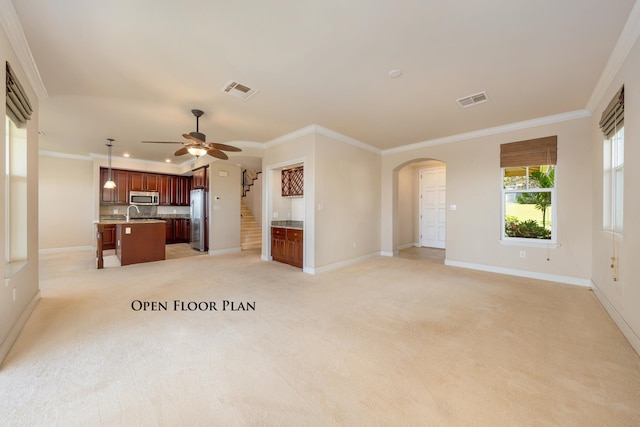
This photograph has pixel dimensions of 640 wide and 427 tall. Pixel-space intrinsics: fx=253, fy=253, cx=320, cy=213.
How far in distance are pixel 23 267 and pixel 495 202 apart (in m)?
6.81

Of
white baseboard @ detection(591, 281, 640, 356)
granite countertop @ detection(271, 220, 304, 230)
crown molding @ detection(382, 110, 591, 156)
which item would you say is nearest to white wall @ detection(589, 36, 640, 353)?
white baseboard @ detection(591, 281, 640, 356)

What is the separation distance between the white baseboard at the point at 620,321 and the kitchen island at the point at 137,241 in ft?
23.4

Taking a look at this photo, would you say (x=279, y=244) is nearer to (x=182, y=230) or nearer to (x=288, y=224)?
(x=288, y=224)

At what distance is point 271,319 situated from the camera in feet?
8.90

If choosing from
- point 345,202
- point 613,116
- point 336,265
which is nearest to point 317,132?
point 345,202

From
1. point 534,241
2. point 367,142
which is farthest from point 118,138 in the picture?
point 534,241

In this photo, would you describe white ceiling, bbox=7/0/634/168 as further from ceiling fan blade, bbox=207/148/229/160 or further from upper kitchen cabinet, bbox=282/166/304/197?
upper kitchen cabinet, bbox=282/166/304/197

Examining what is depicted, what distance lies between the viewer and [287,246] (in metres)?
5.30

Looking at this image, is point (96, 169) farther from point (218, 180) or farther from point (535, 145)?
point (535, 145)

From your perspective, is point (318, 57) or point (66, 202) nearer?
point (318, 57)

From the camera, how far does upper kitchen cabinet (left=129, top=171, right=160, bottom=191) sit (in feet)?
25.0

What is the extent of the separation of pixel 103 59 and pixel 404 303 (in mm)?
4318

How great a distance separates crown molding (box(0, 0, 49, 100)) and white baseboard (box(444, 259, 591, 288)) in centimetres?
669

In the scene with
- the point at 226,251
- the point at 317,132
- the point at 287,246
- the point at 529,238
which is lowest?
the point at 226,251
